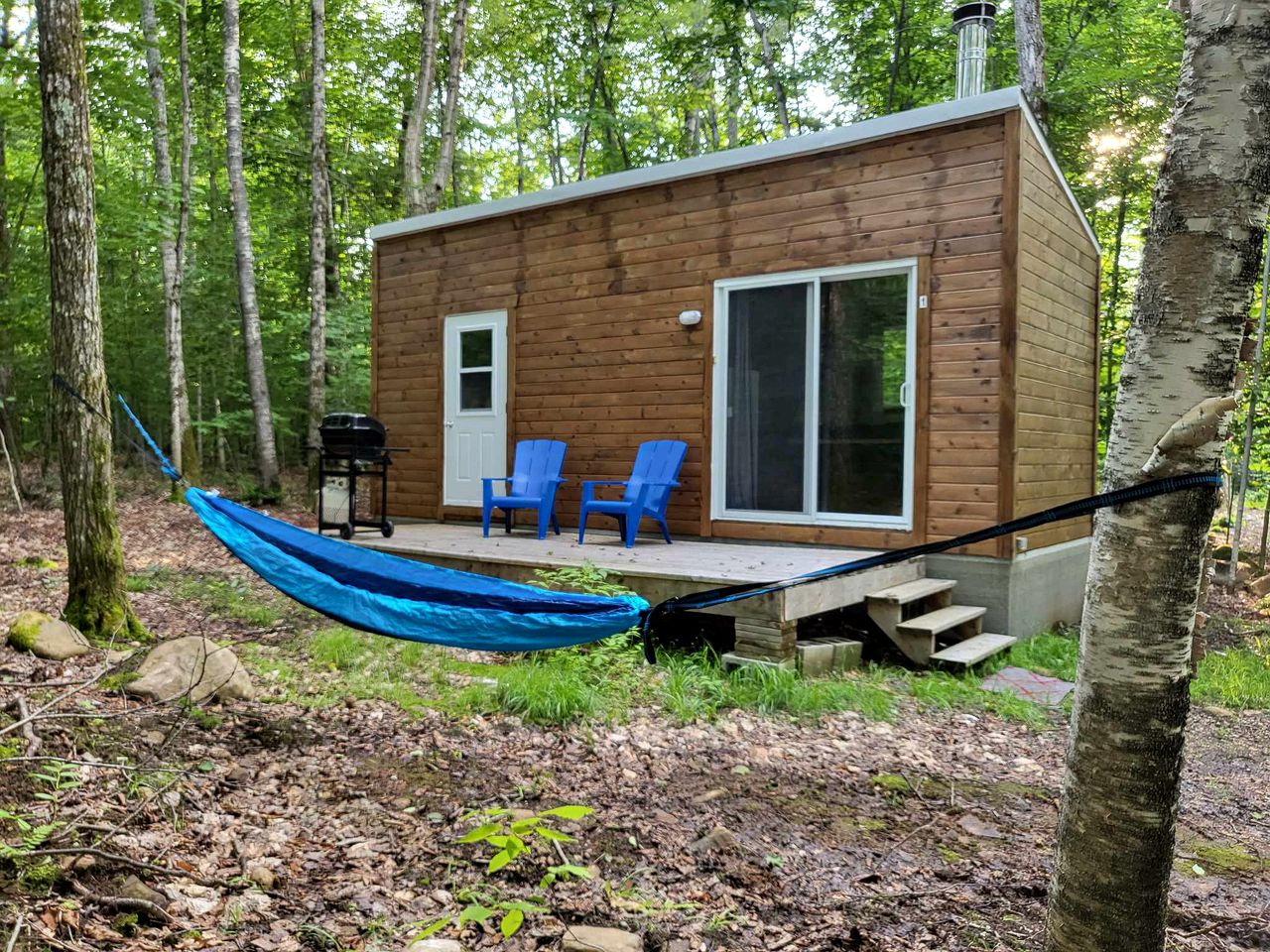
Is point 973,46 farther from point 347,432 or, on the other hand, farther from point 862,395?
point 347,432

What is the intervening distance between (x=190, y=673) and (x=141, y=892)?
1.46 metres

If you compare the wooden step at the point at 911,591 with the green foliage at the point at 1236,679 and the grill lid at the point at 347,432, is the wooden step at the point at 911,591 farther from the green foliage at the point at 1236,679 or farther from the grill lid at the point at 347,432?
the grill lid at the point at 347,432

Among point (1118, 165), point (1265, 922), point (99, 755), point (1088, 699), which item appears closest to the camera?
point (1088, 699)

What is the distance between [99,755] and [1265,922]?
3.00 m

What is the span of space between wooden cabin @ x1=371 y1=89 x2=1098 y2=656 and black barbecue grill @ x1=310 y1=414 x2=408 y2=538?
3.45ft

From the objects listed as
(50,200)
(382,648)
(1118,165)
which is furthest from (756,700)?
(1118,165)

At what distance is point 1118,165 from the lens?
9.58 meters

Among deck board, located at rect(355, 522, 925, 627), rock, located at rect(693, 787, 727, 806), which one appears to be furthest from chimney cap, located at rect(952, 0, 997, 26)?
rock, located at rect(693, 787, 727, 806)

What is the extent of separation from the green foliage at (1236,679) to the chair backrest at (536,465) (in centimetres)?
420

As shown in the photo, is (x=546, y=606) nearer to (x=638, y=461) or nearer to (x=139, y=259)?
(x=638, y=461)

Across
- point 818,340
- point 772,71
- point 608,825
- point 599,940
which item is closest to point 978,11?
point 818,340

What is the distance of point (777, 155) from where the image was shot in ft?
18.8

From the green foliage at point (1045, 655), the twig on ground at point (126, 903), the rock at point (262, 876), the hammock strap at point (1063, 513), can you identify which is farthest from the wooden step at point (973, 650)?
the twig on ground at point (126, 903)

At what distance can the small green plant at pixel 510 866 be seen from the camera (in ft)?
5.36
